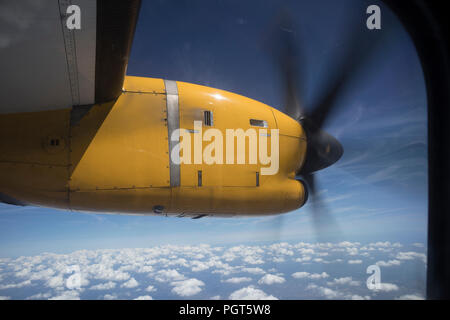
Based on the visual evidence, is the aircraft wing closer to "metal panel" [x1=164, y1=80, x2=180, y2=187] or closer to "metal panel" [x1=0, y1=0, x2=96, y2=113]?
"metal panel" [x1=0, y1=0, x2=96, y2=113]

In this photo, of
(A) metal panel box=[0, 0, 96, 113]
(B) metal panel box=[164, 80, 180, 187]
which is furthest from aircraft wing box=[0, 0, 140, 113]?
(B) metal panel box=[164, 80, 180, 187]

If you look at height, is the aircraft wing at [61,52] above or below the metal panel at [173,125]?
above

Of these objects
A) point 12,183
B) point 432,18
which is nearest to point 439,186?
point 432,18

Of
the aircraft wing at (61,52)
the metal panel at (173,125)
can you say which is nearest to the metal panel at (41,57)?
the aircraft wing at (61,52)

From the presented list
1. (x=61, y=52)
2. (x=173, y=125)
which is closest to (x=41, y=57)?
(x=61, y=52)

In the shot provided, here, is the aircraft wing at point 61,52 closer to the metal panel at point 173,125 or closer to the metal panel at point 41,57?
the metal panel at point 41,57

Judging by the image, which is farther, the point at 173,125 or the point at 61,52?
the point at 173,125

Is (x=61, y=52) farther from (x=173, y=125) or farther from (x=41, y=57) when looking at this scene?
(x=173, y=125)
